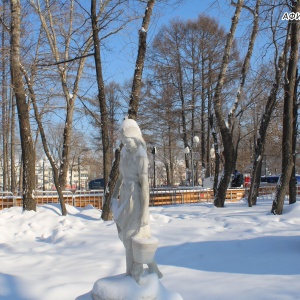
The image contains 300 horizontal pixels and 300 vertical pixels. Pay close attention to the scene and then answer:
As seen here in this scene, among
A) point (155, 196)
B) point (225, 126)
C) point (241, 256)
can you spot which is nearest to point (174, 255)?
point (241, 256)

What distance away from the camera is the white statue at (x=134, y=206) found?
13.8 feet

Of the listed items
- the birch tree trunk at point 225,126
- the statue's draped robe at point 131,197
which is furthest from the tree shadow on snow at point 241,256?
the birch tree trunk at point 225,126

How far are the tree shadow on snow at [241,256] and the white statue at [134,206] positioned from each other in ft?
8.37

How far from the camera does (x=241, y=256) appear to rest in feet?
23.9

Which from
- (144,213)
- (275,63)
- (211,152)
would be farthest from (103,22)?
(211,152)

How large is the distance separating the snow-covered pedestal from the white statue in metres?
0.10

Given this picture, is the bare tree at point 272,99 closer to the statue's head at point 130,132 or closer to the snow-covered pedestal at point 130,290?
the statue's head at point 130,132

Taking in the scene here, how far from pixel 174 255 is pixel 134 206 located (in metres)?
3.59

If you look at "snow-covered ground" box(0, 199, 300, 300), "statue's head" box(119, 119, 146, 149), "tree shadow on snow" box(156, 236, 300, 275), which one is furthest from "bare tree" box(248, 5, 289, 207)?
"statue's head" box(119, 119, 146, 149)

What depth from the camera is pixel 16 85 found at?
12.2 m

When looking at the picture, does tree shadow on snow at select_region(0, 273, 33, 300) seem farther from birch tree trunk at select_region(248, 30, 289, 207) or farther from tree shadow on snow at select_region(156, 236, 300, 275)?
birch tree trunk at select_region(248, 30, 289, 207)

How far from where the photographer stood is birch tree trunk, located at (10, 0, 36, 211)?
12211 mm

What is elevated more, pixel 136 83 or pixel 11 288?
pixel 136 83

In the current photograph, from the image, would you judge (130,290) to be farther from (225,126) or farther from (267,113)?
(267,113)
